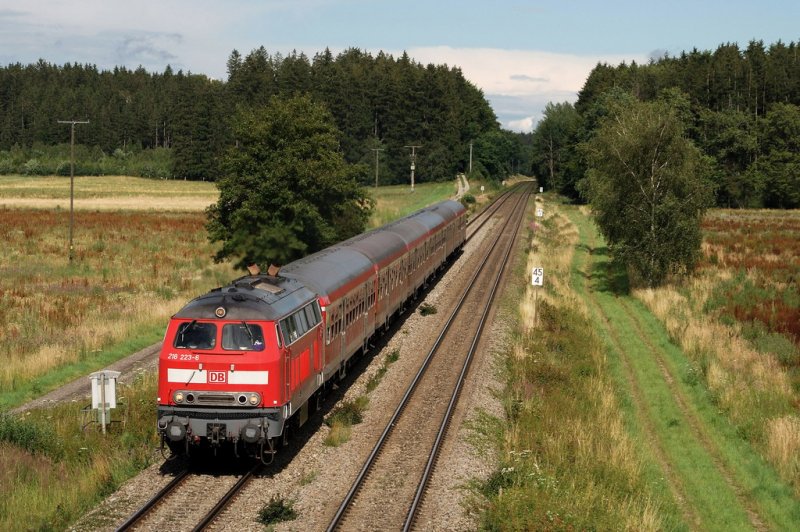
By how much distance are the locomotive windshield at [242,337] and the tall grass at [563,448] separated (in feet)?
17.1

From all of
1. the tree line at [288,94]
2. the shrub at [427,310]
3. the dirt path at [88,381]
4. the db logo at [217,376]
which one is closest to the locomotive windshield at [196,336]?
the db logo at [217,376]

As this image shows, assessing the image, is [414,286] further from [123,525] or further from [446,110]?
[446,110]

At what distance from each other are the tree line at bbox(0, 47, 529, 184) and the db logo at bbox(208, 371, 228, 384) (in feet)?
349

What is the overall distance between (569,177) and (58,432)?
98071mm

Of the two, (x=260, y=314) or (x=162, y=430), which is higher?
(x=260, y=314)

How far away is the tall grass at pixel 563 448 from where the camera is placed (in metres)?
14.5

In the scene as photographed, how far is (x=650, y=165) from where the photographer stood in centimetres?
4378

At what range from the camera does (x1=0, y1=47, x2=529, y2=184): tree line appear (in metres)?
133

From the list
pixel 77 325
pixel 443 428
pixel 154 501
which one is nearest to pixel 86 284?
pixel 77 325

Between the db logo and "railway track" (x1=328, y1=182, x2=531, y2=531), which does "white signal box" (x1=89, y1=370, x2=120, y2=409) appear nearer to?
the db logo

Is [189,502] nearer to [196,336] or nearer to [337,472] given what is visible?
[196,336]

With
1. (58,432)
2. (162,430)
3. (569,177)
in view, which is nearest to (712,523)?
(162,430)

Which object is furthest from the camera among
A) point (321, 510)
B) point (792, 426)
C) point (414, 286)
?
point (414, 286)

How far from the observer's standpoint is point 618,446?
18312 millimetres
